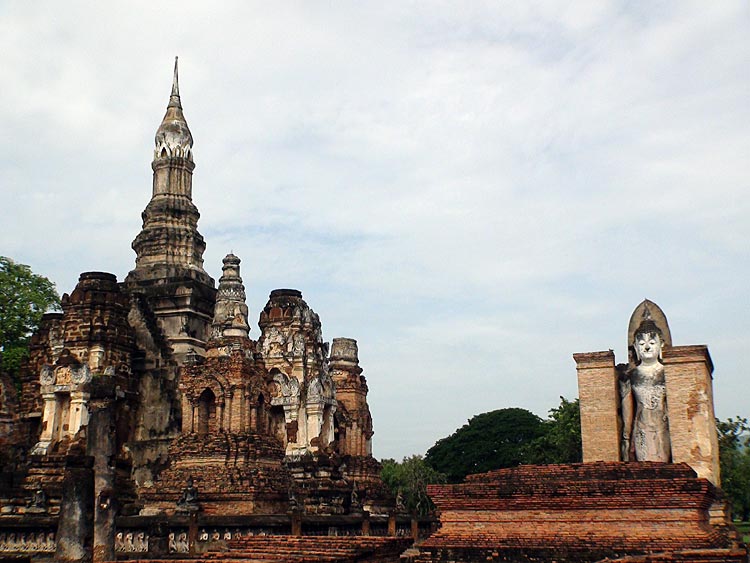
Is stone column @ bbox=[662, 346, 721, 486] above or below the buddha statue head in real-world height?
below

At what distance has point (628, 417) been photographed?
1433 centimetres

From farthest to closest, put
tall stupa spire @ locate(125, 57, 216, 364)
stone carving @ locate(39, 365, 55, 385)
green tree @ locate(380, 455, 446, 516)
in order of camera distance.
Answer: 1. green tree @ locate(380, 455, 446, 516)
2. tall stupa spire @ locate(125, 57, 216, 364)
3. stone carving @ locate(39, 365, 55, 385)

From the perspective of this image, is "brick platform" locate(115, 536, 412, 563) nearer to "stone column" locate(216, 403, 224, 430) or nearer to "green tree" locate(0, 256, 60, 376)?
"stone column" locate(216, 403, 224, 430)

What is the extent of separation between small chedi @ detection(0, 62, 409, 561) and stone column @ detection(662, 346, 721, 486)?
9.11m

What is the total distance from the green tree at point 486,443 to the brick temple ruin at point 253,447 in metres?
31.2

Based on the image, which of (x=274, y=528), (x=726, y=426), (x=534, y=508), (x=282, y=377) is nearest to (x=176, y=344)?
A: (x=282, y=377)

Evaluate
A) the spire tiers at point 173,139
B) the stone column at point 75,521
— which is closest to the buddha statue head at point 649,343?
the stone column at point 75,521

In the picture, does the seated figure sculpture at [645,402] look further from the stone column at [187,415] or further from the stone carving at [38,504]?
the stone carving at [38,504]

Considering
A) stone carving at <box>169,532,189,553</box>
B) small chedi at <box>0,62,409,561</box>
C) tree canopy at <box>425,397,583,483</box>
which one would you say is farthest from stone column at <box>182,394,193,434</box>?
tree canopy at <box>425,397,583,483</box>

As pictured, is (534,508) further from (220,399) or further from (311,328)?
(311,328)

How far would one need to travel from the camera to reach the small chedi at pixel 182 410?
20.7m

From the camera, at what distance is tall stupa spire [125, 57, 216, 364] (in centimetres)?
2883

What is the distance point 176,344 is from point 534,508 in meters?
18.8

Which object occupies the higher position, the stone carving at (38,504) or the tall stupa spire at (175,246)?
the tall stupa spire at (175,246)
